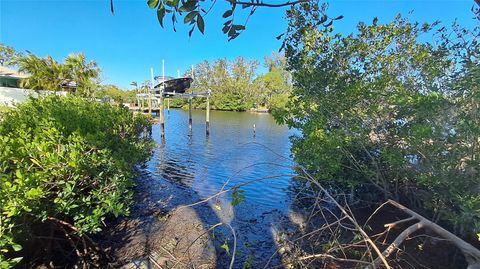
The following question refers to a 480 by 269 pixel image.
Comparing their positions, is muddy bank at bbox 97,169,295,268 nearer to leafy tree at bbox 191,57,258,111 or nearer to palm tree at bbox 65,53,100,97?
palm tree at bbox 65,53,100,97

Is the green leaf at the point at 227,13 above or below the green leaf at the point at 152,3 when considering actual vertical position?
above

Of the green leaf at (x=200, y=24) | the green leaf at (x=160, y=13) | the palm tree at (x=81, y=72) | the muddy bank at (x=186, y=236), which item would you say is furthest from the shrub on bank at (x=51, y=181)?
the palm tree at (x=81, y=72)

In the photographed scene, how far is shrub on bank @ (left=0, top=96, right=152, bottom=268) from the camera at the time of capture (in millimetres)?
2502

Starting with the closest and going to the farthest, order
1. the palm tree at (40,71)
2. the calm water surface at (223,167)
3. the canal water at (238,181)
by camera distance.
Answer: the canal water at (238,181) → the calm water surface at (223,167) → the palm tree at (40,71)

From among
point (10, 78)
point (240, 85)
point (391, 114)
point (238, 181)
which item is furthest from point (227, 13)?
point (240, 85)

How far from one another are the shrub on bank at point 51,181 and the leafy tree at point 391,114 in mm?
3453

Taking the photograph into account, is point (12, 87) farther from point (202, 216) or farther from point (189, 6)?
point (189, 6)

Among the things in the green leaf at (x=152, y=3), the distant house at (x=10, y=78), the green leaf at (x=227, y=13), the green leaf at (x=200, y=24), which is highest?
Result: the green leaf at (x=227, y=13)

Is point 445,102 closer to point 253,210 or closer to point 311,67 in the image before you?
point 311,67

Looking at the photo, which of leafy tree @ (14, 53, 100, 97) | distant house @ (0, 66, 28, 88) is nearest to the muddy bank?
leafy tree @ (14, 53, 100, 97)

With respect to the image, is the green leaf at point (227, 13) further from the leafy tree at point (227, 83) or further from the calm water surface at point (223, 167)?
the leafy tree at point (227, 83)

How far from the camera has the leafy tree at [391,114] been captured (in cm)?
323

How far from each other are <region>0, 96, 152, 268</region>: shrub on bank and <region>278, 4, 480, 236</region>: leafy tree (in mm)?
3453

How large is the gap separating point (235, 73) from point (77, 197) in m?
54.3
